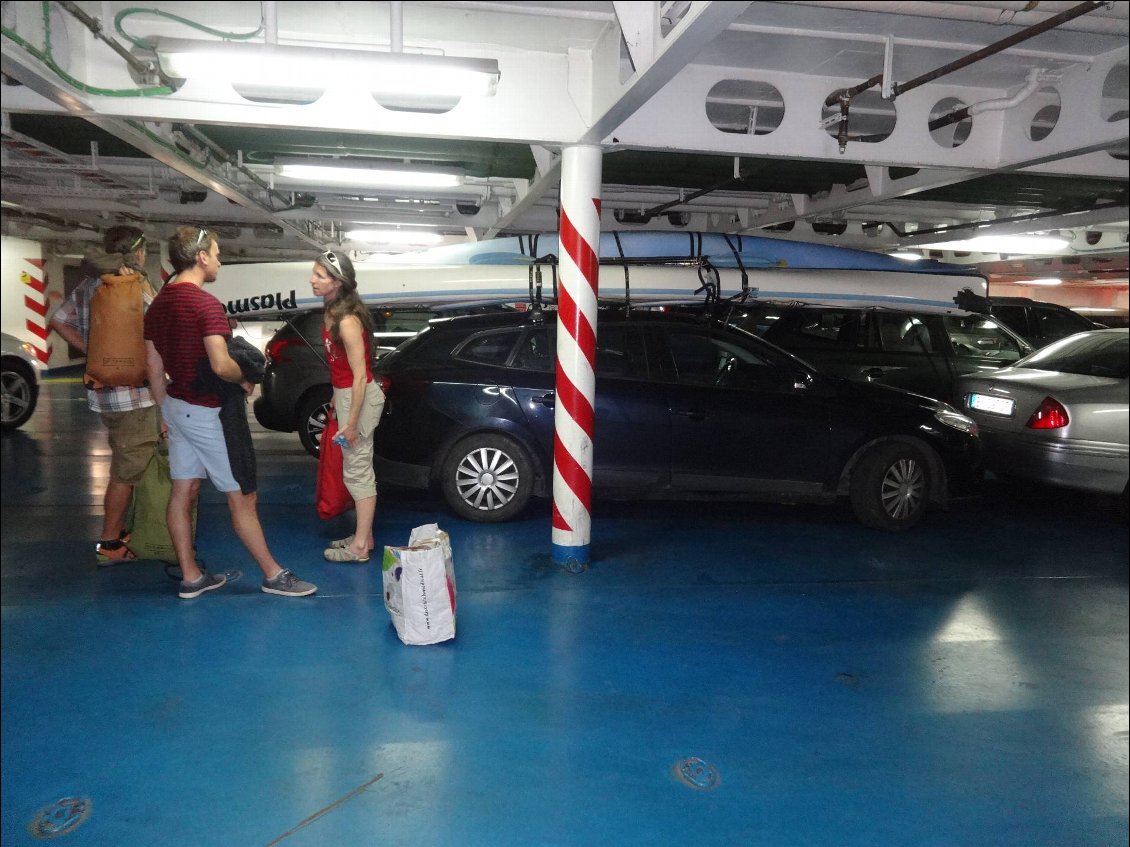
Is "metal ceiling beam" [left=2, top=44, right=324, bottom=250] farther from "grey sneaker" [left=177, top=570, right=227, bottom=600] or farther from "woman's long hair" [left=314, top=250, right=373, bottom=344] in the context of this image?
"grey sneaker" [left=177, top=570, right=227, bottom=600]

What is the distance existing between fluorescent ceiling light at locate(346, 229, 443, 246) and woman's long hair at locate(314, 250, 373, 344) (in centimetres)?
788

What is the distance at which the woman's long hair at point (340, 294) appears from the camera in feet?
13.3

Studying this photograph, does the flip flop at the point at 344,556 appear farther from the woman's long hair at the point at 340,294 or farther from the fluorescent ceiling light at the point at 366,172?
the fluorescent ceiling light at the point at 366,172

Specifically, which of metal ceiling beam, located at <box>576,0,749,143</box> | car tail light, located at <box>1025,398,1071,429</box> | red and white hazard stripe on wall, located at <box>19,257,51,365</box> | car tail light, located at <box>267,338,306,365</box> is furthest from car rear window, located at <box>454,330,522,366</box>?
red and white hazard stripe on wall, located at <box>19,257,51,365</box>

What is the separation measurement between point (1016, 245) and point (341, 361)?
4.29m

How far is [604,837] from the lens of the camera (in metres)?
2.30

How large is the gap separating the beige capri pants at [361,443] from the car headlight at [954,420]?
390 centimetres

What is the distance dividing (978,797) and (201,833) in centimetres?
242

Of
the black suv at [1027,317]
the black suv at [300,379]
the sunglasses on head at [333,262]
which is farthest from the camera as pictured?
the black suv at [300,379]

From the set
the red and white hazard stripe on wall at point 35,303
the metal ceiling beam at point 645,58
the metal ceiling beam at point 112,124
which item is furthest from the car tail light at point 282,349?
the red and white hazard stripe on wall at point 35,303

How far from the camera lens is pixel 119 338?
4.03 metres

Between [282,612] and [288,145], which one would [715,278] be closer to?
[288,145]

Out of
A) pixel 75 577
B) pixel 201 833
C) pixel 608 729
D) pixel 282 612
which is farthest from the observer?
pixel 75 577

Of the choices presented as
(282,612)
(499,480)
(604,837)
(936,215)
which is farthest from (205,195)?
(604,837)
